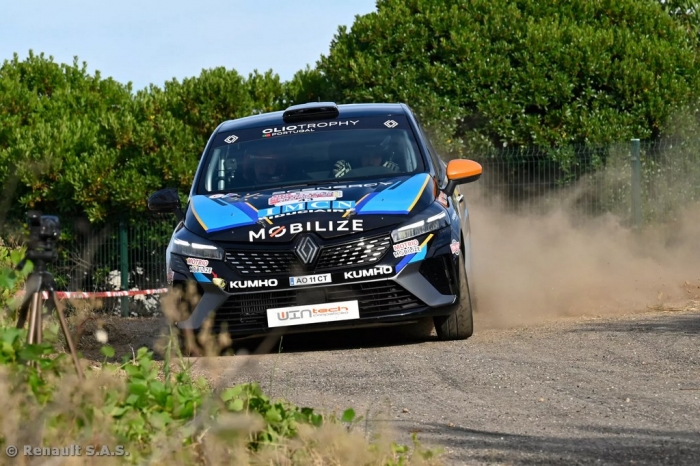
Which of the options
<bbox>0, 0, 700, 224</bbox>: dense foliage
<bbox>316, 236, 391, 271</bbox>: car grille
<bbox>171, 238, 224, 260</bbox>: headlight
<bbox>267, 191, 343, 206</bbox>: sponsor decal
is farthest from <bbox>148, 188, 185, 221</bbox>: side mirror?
<bbox>0, 0, 700, 224</bbox>: dense foliage

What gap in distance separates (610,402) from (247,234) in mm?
3321

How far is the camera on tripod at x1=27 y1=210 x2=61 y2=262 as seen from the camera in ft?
15.2

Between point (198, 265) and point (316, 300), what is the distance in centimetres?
90

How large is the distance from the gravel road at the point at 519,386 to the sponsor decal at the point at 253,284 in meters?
0.52

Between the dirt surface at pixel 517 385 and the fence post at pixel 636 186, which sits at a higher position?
the fence post at pixel 636 186

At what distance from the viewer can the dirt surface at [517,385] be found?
204 inches

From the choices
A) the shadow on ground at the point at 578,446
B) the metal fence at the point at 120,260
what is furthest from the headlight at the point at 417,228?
the metal fence at the point at 120,260

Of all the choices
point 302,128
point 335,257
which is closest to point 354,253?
point 335,257

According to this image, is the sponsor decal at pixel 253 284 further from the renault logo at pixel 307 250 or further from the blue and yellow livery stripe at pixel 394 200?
the blue and yellow livery stripe at pixel 394 200

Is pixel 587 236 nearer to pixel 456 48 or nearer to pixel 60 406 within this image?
pixel 456 48

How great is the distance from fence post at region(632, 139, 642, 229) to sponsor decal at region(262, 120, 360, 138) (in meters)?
8.76

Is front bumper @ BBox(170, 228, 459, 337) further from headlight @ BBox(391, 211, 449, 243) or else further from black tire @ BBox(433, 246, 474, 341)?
black tire @ BBox(433, 246, 474, 341)

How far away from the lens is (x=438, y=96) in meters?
19.6

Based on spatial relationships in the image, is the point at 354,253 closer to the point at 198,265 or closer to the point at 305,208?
the point at 305,208
